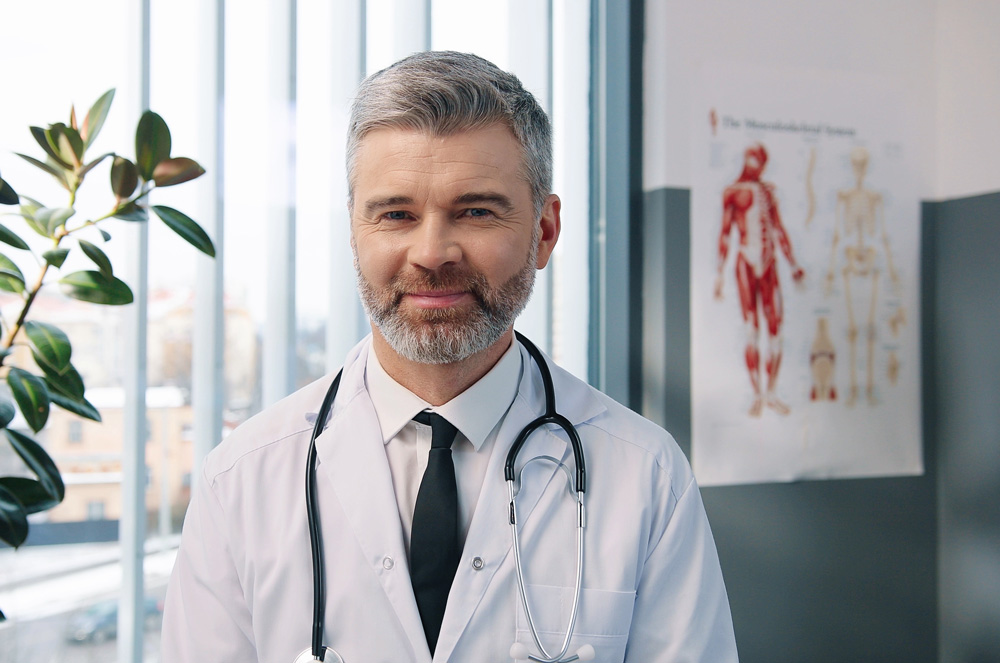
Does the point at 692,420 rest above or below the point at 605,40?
below

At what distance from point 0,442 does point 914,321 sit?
6.67 ft

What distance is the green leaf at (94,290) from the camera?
1.11 m

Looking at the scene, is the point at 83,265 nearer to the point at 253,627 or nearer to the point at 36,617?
the point at 36,617

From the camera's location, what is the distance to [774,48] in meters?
1.80

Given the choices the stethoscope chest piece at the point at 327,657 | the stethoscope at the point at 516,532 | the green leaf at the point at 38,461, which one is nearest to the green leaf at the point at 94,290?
the green leaf at the point at 38,461

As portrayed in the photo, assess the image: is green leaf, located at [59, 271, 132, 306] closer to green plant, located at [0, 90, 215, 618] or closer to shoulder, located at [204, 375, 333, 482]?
green plant, located at [0, 90, 215, 618]

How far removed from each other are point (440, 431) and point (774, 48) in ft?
4.34

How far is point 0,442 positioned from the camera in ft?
4.53

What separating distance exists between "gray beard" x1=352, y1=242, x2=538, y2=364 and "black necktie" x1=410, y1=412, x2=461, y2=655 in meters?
0.16

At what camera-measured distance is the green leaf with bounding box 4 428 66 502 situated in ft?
3.55

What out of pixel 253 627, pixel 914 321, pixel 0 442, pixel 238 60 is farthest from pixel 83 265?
pixel 914 321

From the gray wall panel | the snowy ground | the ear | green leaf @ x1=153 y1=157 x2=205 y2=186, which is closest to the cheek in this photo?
the ear

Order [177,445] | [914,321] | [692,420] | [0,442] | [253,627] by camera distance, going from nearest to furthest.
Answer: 1. [253,627]
2. [0,442]
3. [177,445]
4. [692,420]
5. [914,321]

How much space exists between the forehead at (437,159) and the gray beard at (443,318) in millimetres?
119
